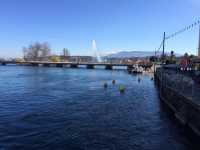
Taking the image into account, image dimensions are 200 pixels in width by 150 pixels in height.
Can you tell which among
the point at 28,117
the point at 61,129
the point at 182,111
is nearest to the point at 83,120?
the point at 61,129

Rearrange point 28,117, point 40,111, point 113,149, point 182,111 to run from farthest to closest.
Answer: point 40,111 < point 28,117 < point 182,111 < point 113,149

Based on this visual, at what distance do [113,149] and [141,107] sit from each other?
50.7 ft

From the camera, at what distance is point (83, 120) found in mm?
23688

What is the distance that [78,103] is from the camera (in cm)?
3278

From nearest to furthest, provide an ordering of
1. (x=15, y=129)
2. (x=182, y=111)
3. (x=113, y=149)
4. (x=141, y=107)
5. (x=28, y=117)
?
(x=113, y=149) < (x=15, y=129) < (x=182, y=111) < (x=28, y=117) < (x=141, y=107)

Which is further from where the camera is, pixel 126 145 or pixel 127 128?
pixel 127 128

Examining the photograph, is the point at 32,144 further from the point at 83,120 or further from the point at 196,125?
the point at 196,125

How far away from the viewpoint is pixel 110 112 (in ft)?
90.7

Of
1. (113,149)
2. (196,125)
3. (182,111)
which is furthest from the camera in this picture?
(182,111)

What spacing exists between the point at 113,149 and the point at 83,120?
7.75 metres

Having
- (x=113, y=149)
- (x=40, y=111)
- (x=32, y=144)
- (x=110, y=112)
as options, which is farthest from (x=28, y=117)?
(x=113, y=149)

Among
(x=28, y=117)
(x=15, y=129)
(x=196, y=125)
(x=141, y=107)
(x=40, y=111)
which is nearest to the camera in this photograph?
(x=196, y=125)

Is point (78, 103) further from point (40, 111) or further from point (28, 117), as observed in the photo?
point (28, 117)

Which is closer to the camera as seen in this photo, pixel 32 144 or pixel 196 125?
pixel 32 144
